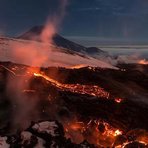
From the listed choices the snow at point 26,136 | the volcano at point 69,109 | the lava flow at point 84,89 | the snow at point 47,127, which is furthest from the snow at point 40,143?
the lava flow at point 84,89

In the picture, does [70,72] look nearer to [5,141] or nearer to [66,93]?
[66,93]

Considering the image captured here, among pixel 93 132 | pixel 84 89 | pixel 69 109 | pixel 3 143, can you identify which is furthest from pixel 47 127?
pixel 84 89

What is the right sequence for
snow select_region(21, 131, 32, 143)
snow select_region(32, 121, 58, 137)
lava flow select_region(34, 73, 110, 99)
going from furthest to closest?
lava flow select_region(34, 73, 110, 99) → snow select_region(32, 121, 58, 137) → snow select_region(21, 131, 32, 143)

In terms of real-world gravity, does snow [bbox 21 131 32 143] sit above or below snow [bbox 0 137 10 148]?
above

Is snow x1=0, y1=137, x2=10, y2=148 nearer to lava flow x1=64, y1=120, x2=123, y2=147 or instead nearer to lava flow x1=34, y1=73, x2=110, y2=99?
lava flow x1=64, y1=120, x2=123, y2=147

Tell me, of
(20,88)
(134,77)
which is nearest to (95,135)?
(20,88)

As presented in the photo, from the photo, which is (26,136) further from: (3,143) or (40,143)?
(3,143)

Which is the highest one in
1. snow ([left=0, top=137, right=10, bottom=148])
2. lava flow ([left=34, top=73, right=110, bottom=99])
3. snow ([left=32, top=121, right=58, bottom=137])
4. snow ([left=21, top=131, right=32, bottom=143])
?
lava flow ([left=34, top=73, right=110, bottom=99])

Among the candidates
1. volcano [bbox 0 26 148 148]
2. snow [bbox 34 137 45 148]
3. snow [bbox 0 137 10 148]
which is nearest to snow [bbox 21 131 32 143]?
volcano [bbox 0 26 148 148]
